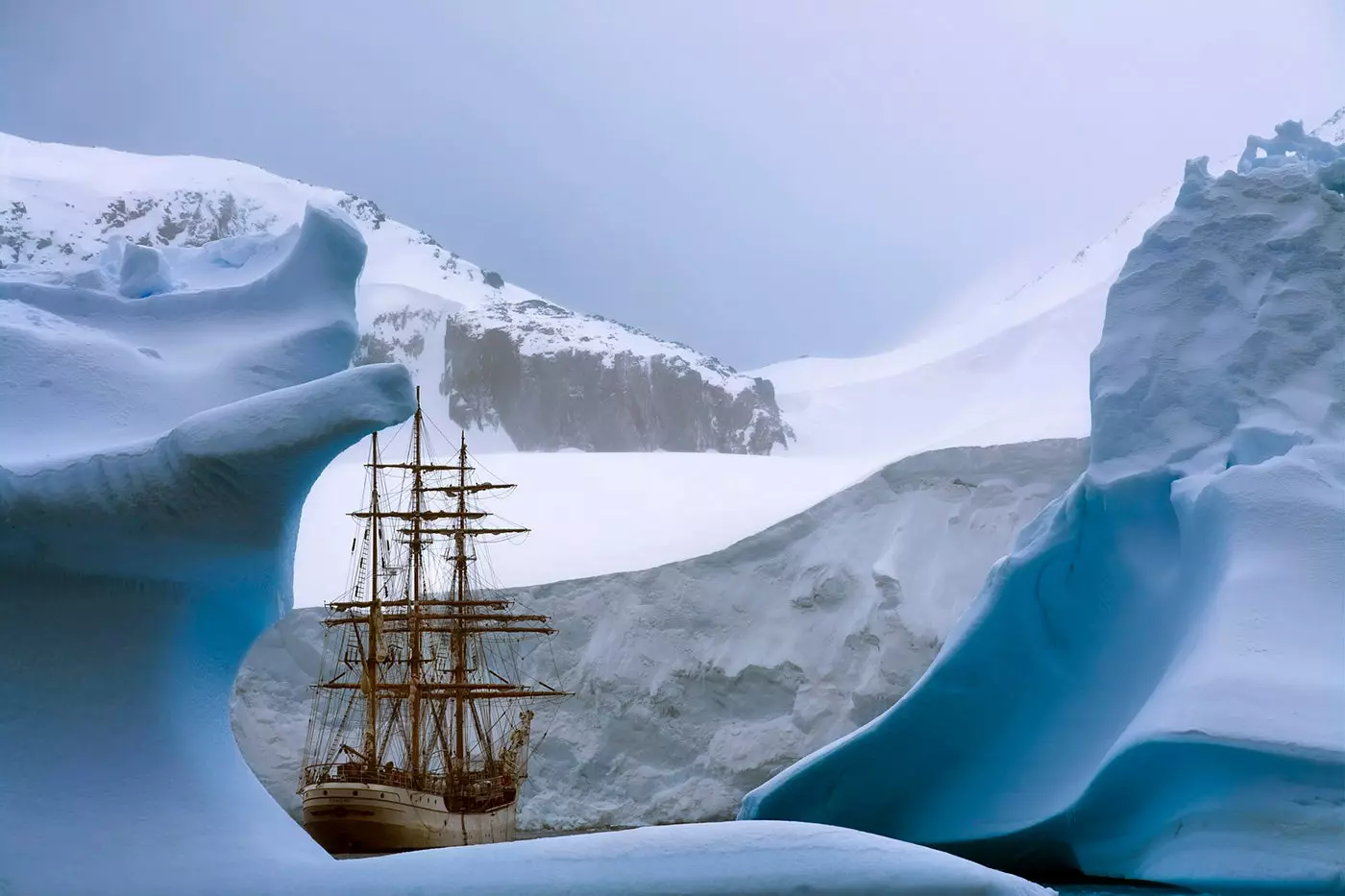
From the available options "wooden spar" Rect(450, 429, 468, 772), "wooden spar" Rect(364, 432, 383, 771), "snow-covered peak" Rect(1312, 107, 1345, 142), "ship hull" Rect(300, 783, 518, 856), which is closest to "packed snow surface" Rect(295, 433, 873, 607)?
"wooden spar" Rect(450, 429, 468, 772)

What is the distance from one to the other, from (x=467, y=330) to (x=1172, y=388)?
24.5 metres

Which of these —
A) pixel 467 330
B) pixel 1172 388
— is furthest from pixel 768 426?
pixel 1172 388

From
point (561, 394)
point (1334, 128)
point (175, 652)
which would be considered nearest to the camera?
point (175, 652)

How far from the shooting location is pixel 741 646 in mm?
15875

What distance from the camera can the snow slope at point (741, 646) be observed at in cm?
1534

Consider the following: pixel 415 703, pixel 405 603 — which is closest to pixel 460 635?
pixel 415 703

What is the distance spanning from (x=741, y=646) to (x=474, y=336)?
17.3 m

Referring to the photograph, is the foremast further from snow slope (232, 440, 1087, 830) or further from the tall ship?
snow slope (232, 440, 1087, 830)

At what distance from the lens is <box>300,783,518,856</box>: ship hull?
15141 mm

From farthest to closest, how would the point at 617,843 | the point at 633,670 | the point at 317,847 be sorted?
the point at 633,670
the point at 317,847
the point at 617,843

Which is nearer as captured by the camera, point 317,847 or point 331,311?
point 317,847

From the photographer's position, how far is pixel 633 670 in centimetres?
1597

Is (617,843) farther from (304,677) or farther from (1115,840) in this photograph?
(304,677)

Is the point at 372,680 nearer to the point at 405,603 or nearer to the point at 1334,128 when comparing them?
the point at 405,603
